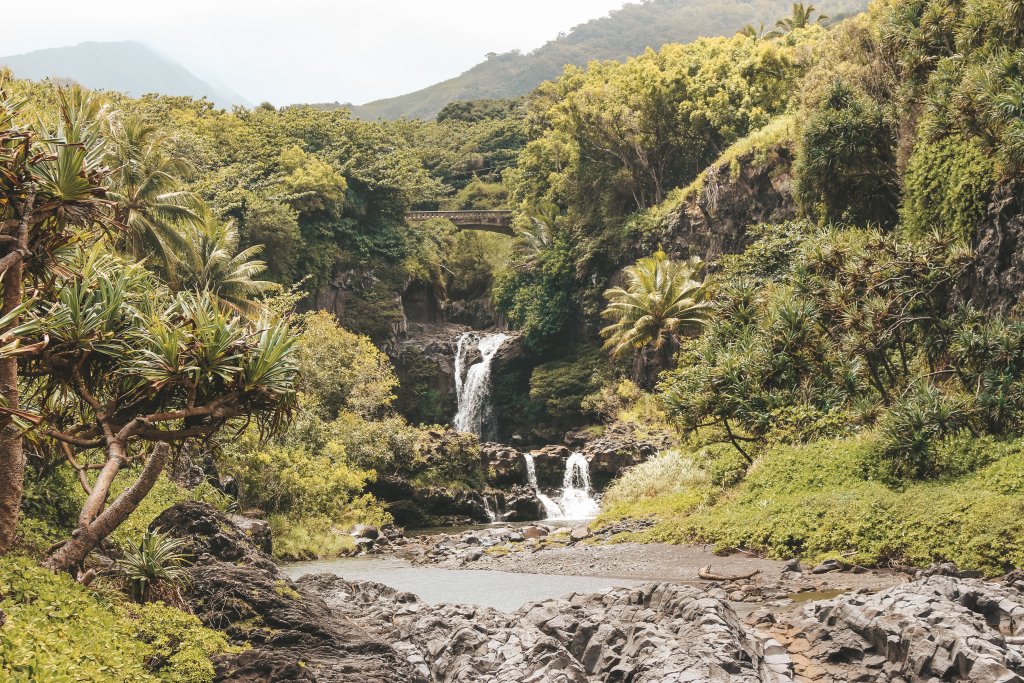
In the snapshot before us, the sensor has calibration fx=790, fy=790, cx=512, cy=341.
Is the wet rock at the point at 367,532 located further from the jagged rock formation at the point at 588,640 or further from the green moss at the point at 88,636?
the green moss at the point at 88,636

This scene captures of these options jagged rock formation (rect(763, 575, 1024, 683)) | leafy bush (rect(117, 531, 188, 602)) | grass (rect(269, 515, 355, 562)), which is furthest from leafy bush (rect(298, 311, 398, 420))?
jagged rock formation (rect(763, 575, 1024, 683))

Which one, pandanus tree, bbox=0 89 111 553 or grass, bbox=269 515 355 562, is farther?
grass, bbox=269 515 355 562

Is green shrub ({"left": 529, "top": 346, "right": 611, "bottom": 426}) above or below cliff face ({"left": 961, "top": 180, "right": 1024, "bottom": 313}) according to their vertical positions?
below

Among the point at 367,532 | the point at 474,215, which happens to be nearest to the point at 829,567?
the point at 367,532

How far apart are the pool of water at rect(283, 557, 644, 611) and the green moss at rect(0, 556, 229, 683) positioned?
697 centimetres

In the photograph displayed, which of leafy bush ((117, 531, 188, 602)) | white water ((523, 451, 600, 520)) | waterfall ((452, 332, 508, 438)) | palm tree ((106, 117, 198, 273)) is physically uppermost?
palm tree ((106, 117, 198, 273))

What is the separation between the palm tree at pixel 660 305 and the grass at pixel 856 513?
12.9 metres

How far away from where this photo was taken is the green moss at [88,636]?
615 cm

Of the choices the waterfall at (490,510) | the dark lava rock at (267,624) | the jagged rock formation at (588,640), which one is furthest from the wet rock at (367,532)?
the dark lava rock at (267,624)

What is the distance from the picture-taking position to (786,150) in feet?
112

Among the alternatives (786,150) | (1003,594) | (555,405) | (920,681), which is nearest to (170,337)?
(920,681)

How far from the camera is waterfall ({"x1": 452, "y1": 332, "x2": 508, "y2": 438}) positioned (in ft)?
145

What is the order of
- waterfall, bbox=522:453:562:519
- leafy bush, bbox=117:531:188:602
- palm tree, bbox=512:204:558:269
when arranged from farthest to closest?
palm tree, bbox=512:204:558:269 < waterfall, bbox=522:453:562:519 < leafy bush, bbox=117:531:188:602

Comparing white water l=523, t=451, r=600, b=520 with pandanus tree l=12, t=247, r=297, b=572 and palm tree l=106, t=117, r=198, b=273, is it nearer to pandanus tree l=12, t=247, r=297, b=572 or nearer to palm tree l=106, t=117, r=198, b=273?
palm tree l=106, t=117, r=198, b=273
